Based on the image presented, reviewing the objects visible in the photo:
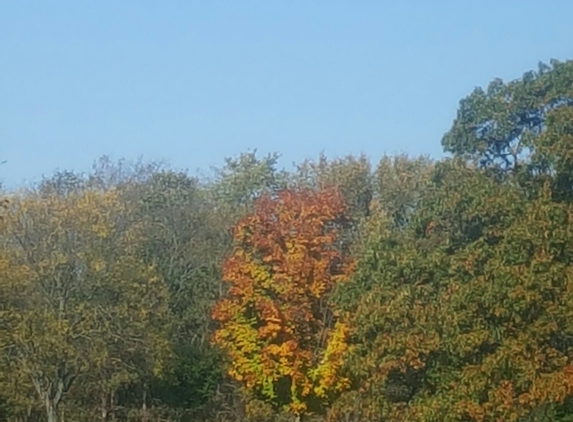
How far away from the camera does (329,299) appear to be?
3247 cm

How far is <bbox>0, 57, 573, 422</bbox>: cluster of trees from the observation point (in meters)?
25.0

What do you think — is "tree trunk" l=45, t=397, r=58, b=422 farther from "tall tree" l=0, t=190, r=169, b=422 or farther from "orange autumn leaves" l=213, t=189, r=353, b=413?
"orange autumn leaves" l=213, t=189, r=353, b=413

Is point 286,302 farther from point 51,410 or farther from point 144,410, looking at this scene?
point 51,410

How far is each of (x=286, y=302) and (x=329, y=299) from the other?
2.54 m

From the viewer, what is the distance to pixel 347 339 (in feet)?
108

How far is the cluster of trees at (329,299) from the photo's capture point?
81.9 ft

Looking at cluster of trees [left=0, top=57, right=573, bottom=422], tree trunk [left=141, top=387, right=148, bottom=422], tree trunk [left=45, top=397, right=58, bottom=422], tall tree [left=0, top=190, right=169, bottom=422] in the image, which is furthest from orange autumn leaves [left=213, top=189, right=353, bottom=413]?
tree trunk [left=45, top=397, right=58, bottom=422]

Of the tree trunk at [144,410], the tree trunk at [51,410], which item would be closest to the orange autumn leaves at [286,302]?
the tree trunk at [144,410]

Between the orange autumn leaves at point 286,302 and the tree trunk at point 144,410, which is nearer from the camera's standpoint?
the orange autumn leaves at point 286,302

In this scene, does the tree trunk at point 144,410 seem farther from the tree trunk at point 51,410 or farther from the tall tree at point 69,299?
the tree trunk at point 51,410

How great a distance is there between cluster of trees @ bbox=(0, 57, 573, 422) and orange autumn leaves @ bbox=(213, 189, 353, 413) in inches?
2.3

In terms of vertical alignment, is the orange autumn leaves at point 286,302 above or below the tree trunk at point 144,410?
above

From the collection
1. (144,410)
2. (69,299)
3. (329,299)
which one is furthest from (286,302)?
(144,410)

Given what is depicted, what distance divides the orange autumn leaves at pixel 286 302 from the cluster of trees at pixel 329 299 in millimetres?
57
